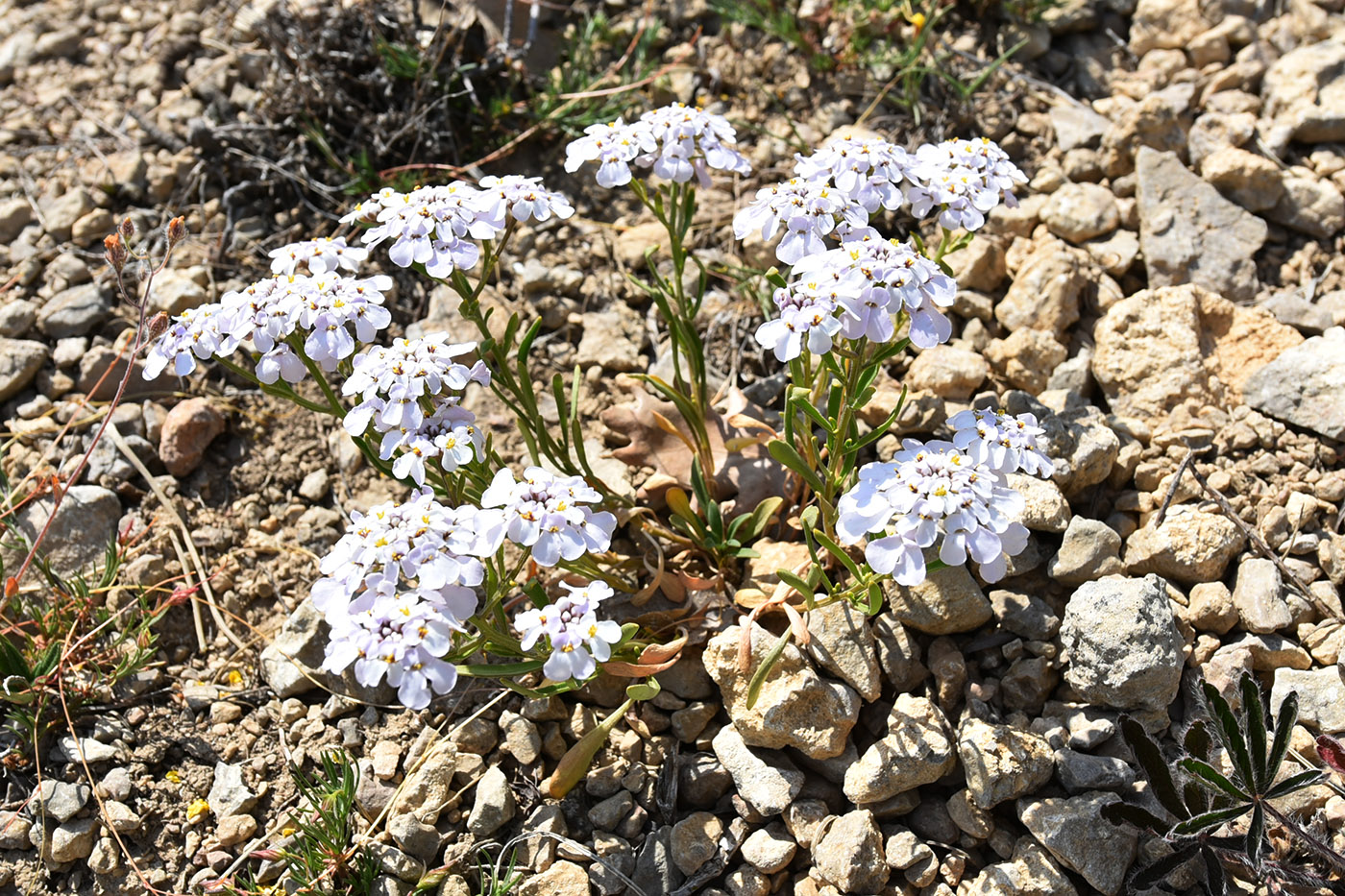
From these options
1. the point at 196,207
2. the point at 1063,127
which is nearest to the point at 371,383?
the point at 196,207

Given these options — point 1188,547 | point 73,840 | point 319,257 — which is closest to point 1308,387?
point 1188,547

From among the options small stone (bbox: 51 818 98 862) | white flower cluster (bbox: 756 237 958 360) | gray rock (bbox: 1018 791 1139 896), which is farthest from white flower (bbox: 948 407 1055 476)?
small stone (bbox: 51 818 98 862)

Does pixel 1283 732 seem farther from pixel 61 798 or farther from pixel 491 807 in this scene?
pixel 61 798

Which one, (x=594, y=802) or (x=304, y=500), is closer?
(x=594, y=802)

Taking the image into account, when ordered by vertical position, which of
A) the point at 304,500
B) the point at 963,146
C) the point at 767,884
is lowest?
the point at 767,884

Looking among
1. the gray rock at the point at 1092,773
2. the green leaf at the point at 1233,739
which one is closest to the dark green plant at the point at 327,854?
the gray rock at the point at 1092,773

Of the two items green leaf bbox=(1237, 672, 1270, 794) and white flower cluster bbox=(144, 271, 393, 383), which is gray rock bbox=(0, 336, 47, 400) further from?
green leaf bbox=(1237, 672, 1270, 794)

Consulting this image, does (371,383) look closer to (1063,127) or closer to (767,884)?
(767,884)
